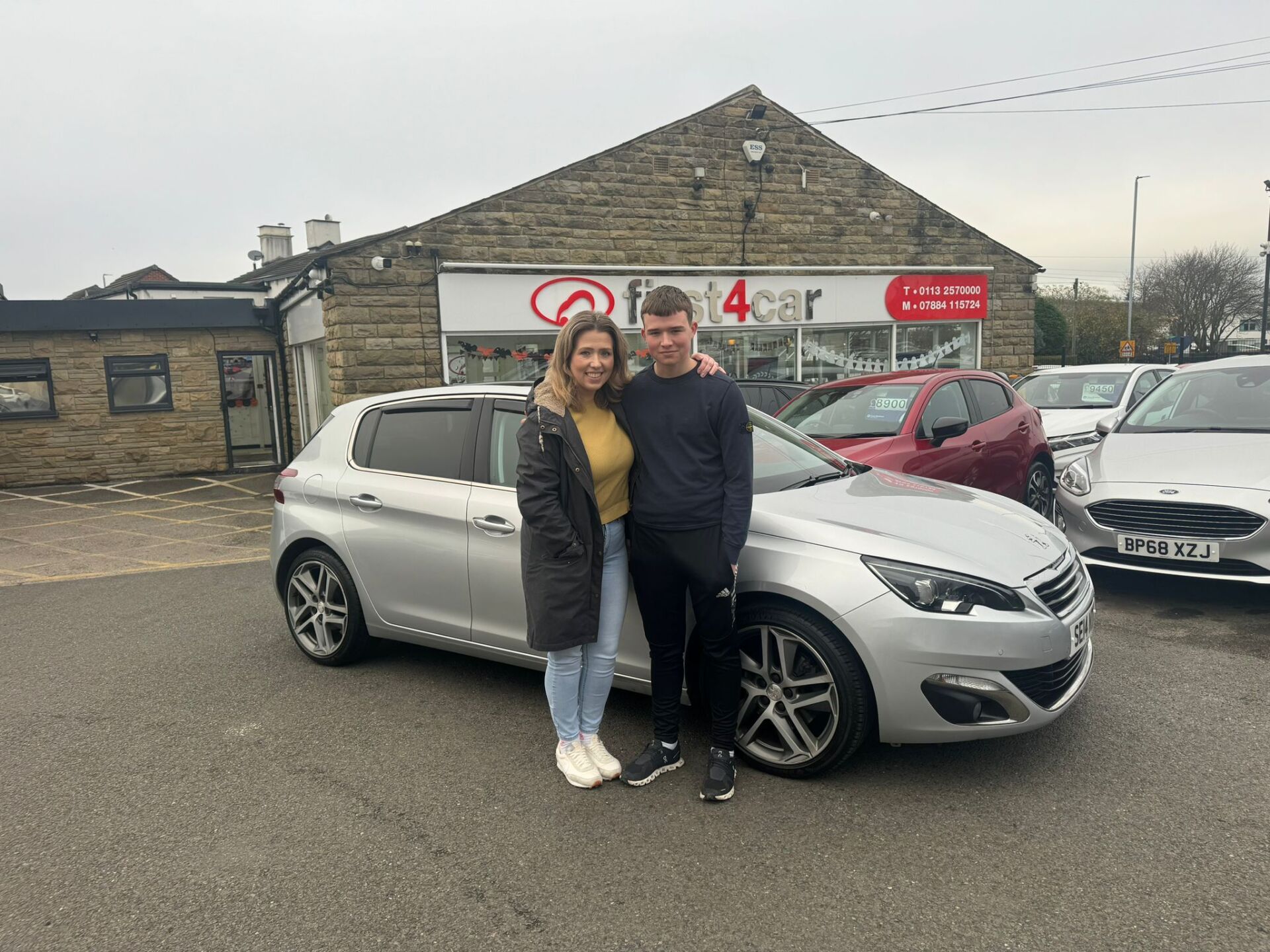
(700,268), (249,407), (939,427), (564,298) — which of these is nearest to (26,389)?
(249,407)

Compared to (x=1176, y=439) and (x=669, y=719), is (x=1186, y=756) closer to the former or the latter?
(x=669, y=719)

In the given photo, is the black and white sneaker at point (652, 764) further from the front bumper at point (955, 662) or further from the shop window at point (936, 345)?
the shop window at point (936, 345)

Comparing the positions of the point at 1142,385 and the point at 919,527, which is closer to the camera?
the point at 919,527

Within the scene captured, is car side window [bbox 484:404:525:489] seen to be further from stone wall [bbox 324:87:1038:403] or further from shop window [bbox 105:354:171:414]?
shop window [bbox 105:354:171:414]

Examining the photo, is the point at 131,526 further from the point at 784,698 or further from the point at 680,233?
the point at 784,698

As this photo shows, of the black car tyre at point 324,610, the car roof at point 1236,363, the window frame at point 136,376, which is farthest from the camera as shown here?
the window frame at point 136,376

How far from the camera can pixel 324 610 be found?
15.2 feet

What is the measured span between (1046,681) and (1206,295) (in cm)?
5292

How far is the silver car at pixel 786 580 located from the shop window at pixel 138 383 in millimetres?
10989

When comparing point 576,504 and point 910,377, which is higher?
point 910,377

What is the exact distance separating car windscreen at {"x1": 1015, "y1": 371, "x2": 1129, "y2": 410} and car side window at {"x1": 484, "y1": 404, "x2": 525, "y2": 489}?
8.15 metres

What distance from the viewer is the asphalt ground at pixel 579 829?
246cm

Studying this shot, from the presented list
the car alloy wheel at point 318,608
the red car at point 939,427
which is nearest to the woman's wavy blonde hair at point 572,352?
the car alloy wheel at point 318,608

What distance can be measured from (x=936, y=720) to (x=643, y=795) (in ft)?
3.57
